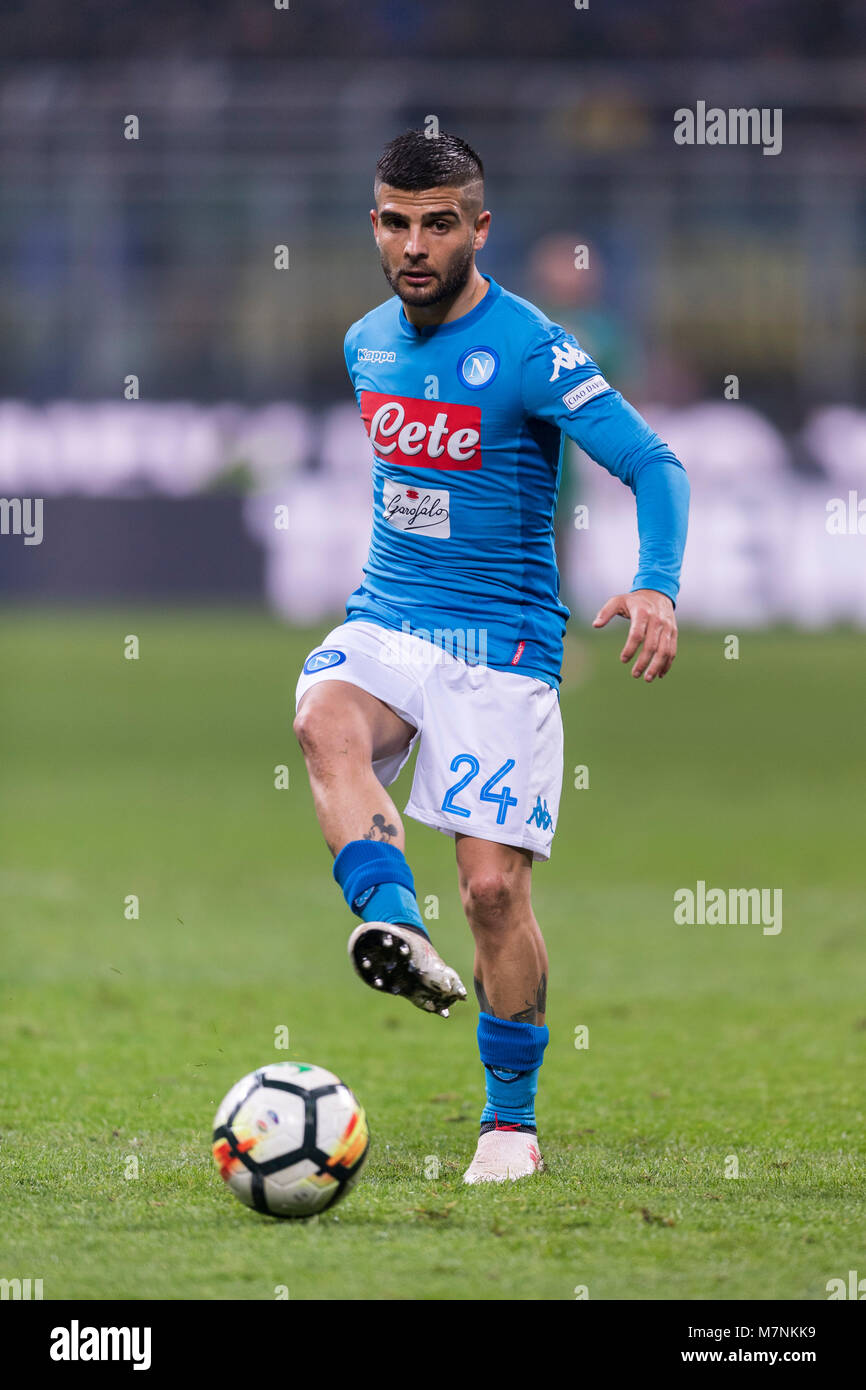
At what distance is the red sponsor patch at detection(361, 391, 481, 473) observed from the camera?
436 cm

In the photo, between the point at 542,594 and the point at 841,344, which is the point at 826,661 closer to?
the point at 841,344

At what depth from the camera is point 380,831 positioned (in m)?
4.02

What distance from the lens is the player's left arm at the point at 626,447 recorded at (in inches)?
162

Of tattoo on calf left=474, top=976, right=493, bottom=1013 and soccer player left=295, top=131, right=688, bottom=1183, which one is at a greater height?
soccer player left=295, top=131, right=688, bottom=1183

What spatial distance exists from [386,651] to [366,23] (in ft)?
64.3

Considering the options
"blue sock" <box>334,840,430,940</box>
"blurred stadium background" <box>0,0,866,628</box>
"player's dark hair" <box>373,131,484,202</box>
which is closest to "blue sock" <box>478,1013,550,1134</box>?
"blue sock" <box>334,840,430,940</box>

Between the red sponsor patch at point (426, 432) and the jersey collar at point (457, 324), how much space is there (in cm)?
16

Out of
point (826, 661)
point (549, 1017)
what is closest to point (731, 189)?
point (826, 661)

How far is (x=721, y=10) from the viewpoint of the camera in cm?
2270

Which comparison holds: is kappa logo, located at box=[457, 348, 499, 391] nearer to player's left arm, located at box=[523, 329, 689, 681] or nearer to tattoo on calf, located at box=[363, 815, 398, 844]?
player's left arm, located at box=[523, 329, 689, 681]

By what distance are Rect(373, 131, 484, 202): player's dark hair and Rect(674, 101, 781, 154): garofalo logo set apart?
568 inches
